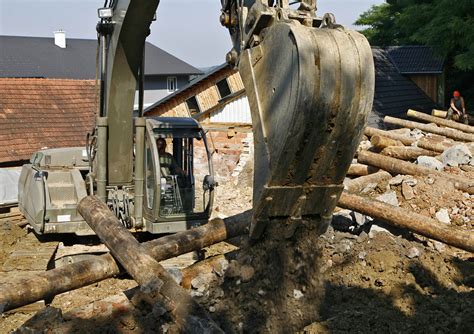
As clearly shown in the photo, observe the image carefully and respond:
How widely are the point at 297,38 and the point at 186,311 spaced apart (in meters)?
2.60

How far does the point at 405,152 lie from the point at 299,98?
27.1 feet

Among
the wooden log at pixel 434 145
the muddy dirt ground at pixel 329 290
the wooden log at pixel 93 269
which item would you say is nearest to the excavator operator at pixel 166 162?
the wooden log at pixel 93 269

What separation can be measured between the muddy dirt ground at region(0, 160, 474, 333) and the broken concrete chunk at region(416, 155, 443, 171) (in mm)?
2908

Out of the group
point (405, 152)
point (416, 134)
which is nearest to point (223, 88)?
point (416, 134)

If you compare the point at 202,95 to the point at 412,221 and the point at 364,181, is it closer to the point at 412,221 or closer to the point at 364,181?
the point at 364,181

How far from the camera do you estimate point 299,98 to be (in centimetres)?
445

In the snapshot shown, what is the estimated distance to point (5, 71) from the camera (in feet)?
123

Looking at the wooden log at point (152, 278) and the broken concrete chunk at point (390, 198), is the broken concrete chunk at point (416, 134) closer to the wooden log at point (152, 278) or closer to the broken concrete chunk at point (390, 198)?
the broken concrete chunk at point (390, 198)

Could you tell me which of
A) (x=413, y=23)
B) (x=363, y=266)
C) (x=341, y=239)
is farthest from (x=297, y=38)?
(x=413, y=23)

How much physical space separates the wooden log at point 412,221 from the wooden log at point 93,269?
188cm

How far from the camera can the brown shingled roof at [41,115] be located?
64.6ft

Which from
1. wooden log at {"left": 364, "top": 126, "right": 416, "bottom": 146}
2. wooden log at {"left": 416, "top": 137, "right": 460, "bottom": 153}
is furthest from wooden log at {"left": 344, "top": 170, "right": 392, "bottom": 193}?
wooden log at {"left": 364, "top": 126, "right": 416, "bottom": 146}

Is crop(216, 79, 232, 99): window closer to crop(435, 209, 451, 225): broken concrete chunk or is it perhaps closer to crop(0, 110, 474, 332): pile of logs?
crop(0, 110, 474, 332): pile of logs

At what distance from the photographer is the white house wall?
65.4 ft
